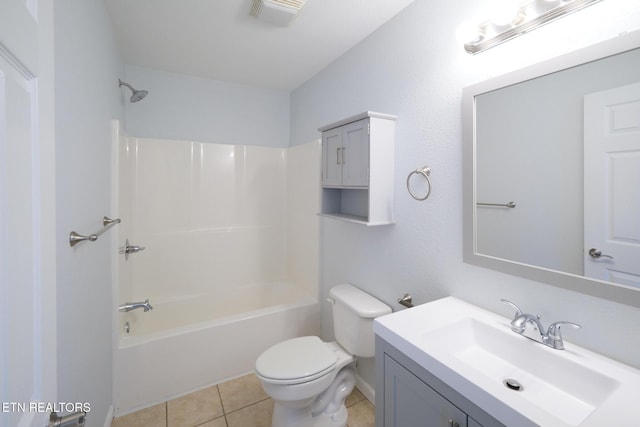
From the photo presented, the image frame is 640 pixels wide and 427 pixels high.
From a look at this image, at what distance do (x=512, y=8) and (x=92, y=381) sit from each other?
2.40 meters

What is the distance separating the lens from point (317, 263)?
2434 mm

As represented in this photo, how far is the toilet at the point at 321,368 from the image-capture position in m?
1.44

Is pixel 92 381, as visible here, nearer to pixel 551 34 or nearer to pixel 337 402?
pixel 337 402

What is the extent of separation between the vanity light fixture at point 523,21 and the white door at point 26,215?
1.40 meters

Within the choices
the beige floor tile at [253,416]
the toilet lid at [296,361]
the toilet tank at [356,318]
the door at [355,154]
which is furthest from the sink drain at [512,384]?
the beige floor tile at [253,416]

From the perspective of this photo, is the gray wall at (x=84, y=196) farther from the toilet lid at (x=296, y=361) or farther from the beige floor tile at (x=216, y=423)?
the toilet lid at (x=296, y=361)

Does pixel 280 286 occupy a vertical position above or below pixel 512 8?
below

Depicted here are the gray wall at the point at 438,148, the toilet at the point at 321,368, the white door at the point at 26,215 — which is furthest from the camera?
the toilet at the point at 321,368

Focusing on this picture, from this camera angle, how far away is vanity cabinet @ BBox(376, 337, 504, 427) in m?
0.82

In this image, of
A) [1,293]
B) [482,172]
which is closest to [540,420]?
[482,172]

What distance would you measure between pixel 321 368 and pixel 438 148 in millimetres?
1301

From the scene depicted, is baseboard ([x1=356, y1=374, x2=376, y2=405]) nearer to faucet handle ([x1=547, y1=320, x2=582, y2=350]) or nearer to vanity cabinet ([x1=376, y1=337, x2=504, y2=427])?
vanity cabinet ([x1=376, y1=337, x2=504, y2=427])

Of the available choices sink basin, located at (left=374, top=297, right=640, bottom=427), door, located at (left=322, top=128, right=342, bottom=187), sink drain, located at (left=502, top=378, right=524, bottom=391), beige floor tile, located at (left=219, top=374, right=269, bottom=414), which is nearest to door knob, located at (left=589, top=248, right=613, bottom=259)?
sink basin, located at (left=374, top=297, right=640, bottom=427)

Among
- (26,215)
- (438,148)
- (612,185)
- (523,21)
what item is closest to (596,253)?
(612,185)
